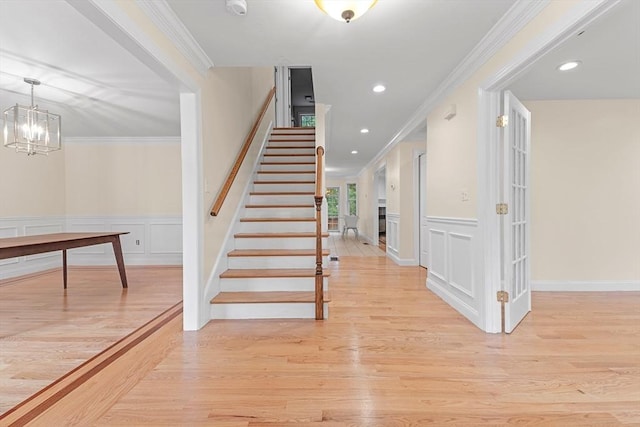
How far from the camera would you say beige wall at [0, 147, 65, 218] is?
4.20 meters

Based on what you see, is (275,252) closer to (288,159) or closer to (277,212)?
(277,212)

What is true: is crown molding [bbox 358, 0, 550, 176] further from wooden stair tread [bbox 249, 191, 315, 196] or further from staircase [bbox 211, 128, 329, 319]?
staircase [bbox 211, 128, 329, 319]

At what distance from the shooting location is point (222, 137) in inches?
118

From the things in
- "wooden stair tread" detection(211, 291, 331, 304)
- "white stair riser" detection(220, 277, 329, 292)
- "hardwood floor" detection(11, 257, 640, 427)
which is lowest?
"hardwood floor" detection(11, 257, 640, 427)

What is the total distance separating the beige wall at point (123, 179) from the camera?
507cm

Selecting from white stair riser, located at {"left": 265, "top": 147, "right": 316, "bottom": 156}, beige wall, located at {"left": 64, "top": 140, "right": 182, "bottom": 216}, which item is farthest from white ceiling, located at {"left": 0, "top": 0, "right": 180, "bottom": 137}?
white stair riser, located at {"left": 265, "top": 147, "right": 316, "bottom": 156}

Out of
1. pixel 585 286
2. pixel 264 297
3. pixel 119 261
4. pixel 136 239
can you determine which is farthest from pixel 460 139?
pixel 136 239

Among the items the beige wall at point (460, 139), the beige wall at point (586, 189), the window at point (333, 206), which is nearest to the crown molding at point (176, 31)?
the beige wall at point (460, 139)

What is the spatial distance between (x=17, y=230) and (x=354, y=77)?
523 cm

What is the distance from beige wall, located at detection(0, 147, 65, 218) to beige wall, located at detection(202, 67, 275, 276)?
3.44 metres

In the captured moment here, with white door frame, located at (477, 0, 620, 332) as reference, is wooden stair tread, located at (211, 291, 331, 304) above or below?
below

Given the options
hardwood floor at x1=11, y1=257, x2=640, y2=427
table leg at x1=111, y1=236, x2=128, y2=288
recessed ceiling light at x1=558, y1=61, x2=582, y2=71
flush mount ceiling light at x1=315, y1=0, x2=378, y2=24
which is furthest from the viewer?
table leg at x1=111, y1=236, x2=128, y2=288

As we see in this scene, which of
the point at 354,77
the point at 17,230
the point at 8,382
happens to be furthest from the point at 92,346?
the point at 17,230

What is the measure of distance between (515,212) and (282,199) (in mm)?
2659
